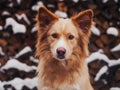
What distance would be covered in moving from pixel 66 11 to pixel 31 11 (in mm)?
476

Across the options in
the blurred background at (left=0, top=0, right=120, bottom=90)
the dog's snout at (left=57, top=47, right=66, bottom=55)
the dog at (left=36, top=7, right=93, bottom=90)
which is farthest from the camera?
the blurred background at (left=0, top=0, right=120, bottom=90)

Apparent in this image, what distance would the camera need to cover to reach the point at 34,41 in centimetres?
1074

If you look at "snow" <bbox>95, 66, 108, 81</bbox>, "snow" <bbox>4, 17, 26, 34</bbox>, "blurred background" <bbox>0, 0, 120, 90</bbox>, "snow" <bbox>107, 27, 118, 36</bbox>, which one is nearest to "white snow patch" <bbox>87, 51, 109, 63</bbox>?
"blurred background" <bbox>0, 0, 120, 90</bbox>

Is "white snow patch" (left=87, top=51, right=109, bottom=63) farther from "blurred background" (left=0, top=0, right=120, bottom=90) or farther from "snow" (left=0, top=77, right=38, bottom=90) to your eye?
"snow" (left=0, top=77, right=38, bottom=90)

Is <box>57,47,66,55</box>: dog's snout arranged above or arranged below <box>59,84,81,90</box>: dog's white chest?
above

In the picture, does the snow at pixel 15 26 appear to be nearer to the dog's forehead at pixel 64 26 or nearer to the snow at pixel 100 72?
the snow at pixel 100 72

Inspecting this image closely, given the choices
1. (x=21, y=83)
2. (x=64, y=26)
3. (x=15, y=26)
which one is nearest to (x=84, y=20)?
Result: (x=64, y=26)

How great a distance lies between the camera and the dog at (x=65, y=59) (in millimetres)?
8008

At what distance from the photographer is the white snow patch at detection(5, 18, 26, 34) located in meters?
10.8

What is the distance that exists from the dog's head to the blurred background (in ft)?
6.45

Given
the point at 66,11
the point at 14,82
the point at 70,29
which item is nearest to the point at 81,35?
the point at 70,29

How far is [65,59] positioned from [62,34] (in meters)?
0.25

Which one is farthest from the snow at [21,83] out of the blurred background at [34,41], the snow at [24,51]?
the snow at [24,51]

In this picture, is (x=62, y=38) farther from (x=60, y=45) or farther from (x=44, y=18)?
(x=44, y=18)
